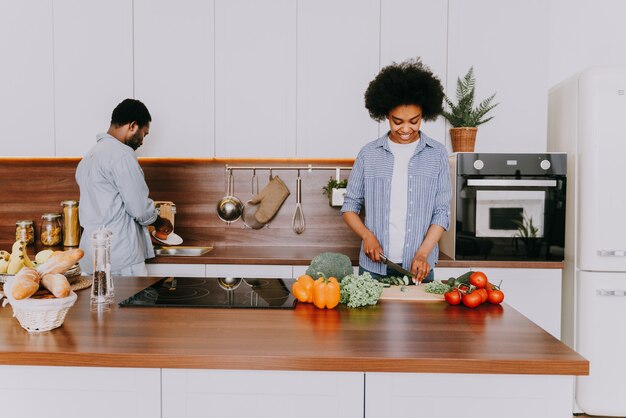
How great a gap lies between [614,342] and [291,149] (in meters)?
2.07

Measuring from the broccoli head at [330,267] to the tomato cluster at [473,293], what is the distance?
1.12 feet

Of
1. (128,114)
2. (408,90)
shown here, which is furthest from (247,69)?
(408,90)

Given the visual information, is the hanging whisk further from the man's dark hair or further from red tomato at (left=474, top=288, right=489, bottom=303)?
red tomato at (left=474, top=288, right=489, bottom=303)

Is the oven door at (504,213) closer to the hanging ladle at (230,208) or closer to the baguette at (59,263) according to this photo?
the hanging ladle at (230,208)

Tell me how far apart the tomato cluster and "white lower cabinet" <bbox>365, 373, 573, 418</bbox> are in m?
0.45

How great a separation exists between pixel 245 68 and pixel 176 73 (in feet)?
1.39

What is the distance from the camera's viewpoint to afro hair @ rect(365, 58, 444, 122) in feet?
7.39

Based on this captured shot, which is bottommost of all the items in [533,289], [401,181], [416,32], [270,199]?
[533,289]

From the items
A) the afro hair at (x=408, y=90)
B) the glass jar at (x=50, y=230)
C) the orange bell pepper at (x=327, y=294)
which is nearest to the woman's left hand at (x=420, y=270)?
the orange bell pepper at (x=327, y=294)

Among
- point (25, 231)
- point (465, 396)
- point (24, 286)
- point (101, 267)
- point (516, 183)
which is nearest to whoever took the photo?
point (465, 396)

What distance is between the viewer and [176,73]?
10.6ft

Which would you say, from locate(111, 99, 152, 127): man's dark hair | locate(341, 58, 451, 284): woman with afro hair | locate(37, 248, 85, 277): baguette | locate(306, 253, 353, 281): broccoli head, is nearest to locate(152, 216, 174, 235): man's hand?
locate(111, 99, 152, 127): man's dark hair

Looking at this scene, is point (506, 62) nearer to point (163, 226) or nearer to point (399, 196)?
point (399, 196)

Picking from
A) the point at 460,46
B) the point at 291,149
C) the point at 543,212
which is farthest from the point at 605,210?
the point at 291,149
